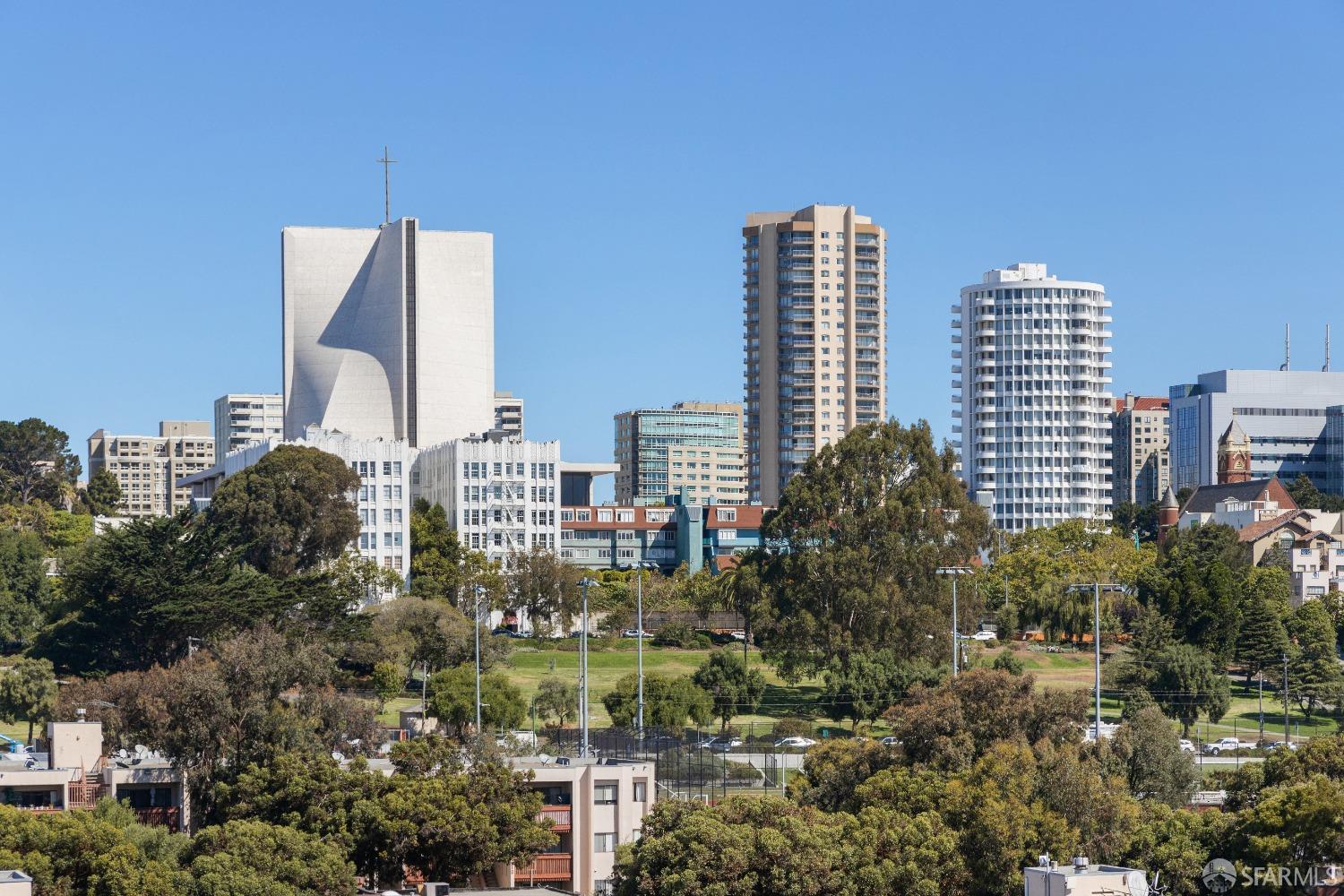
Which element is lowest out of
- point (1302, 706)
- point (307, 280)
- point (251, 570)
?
point (1302, 706)

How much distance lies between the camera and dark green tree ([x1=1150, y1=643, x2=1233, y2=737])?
101 metres

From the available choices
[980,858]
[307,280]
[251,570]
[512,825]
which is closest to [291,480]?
[251,570]

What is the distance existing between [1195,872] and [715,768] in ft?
77.6

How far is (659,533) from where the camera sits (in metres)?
196

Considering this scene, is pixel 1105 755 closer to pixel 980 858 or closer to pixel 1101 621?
pixel 980 858

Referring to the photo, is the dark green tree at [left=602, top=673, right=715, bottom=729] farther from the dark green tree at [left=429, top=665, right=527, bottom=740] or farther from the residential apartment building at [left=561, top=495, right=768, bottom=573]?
the residential apartment building at [left=561, top=495, right=768, bottom=573]

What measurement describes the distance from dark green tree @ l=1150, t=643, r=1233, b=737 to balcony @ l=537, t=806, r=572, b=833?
155 feet

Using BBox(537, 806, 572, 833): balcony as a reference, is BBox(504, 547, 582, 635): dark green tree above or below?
above

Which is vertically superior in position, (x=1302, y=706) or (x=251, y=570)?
(x=251, y=570)

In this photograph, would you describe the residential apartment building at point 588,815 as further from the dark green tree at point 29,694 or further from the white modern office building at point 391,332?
the white modern office building at point 391,332

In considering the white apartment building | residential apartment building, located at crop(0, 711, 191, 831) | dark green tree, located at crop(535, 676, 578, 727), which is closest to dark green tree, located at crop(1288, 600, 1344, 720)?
dark green tree, located at crop(535, 676, 578, 727)

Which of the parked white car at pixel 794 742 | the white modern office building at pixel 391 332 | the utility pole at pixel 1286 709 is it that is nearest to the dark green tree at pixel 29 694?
the parked white car at pixel 794 742

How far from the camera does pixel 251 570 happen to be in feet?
364

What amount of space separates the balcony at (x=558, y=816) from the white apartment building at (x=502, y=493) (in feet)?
294
